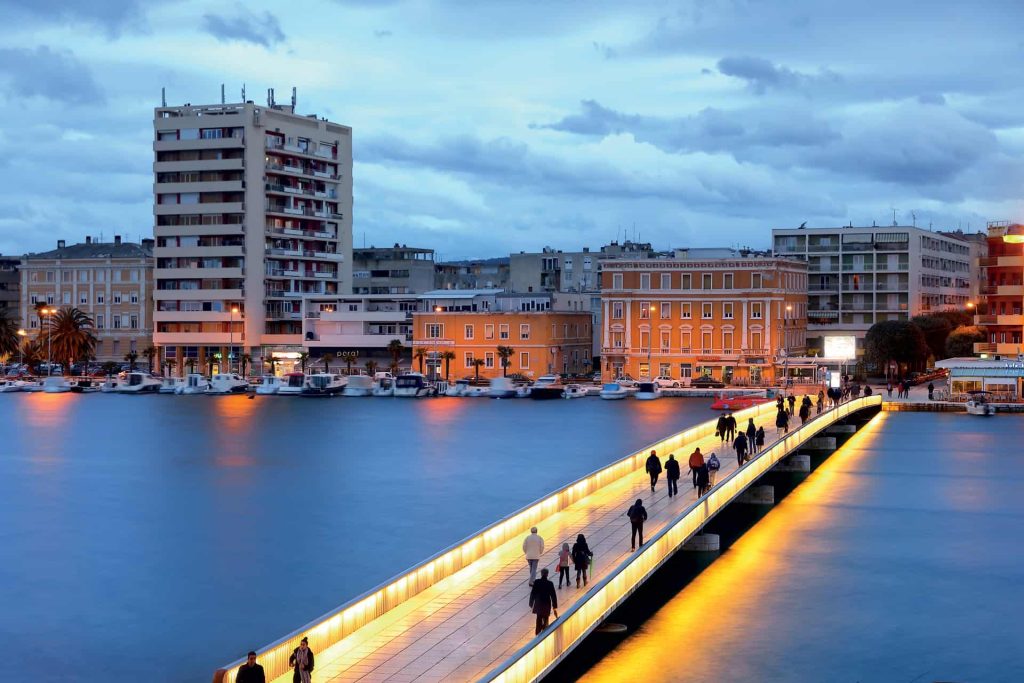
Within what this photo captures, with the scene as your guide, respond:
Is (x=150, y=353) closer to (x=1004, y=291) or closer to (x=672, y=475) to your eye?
(x=1004, y=291)

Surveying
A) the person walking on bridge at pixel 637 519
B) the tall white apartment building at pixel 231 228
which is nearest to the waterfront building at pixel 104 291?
the tall white apartment building at pixel 231 228

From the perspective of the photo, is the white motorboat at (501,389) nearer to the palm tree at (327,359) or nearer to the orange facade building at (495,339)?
the orange facade building at (495,339)

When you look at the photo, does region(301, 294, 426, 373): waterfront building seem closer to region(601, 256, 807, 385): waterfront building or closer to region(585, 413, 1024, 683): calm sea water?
region(601, 256, 807, 385): waterfront building

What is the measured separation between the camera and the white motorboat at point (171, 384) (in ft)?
427

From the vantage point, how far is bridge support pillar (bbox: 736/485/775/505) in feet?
189

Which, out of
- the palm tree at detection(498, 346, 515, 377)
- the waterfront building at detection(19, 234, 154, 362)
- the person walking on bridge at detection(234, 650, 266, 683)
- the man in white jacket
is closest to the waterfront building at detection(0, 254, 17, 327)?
the waterfront building at detection(19, 234, 154, 362)

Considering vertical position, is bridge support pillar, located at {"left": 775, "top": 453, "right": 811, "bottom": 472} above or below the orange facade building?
below

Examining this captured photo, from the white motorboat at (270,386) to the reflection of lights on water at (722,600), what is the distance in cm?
7574

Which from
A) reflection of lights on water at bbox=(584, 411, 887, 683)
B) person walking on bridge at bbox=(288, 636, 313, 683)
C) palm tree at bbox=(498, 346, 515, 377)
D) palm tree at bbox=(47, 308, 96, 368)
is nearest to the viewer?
person walking on bridge at bbox=(288, 636, 313, 683)

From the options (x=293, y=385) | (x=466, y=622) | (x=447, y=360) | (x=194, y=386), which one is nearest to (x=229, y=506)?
(x=466, y=622)

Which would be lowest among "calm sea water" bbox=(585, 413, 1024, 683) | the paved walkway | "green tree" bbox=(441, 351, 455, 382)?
"calm sea water" bbox=(585, 413, 1024, 683)

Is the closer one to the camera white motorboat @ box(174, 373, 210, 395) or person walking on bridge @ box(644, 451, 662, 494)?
person walking on bridge @ box(644, 451, 662, 494)

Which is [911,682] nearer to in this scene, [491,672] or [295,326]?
[491,672]

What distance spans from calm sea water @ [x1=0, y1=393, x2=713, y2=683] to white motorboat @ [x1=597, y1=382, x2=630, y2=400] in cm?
288
